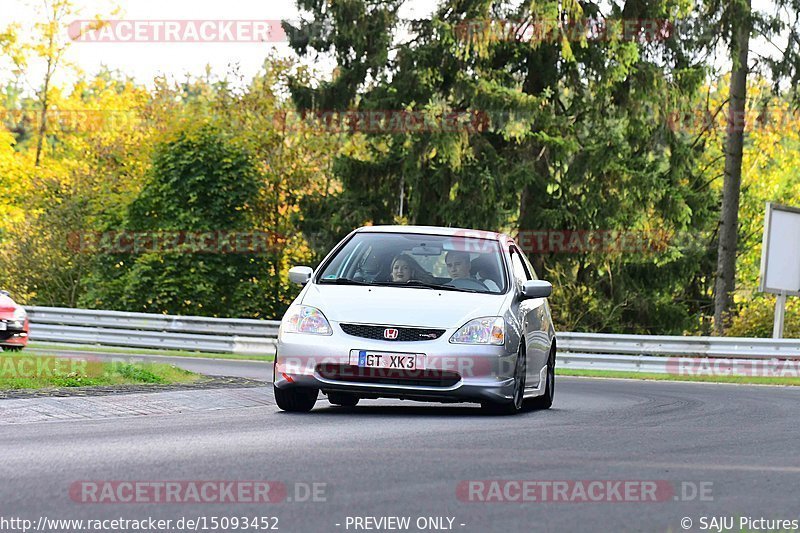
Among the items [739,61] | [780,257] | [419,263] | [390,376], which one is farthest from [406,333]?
[739,61]

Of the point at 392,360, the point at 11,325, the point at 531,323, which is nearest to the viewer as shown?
the point at 392,360

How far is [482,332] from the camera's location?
11875 mm

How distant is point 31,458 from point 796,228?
76.7 ft

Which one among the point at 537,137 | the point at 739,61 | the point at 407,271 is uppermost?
the point at 739,61

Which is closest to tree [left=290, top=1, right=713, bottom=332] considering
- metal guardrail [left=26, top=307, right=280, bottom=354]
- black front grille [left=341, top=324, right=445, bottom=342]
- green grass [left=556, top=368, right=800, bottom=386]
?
metal guardrail [left=26, top=307, right=280, bottom=354]

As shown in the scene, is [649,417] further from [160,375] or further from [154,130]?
[154,130]

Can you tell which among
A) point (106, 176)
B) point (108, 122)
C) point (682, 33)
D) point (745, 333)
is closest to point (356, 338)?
point (745, 333)

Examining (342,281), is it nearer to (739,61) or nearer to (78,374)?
(78,374)

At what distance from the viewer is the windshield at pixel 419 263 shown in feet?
41.5

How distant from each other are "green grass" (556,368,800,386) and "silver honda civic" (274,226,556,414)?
12273 mm

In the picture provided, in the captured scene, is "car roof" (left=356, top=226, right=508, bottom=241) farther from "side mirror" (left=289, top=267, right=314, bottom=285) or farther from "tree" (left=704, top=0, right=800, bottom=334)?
"tree" (left=704, top=0, right=800, bottom=334)

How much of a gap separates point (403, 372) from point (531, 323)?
2.01m

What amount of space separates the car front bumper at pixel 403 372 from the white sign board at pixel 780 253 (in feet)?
58.3

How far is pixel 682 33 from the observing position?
36562 millimetres
